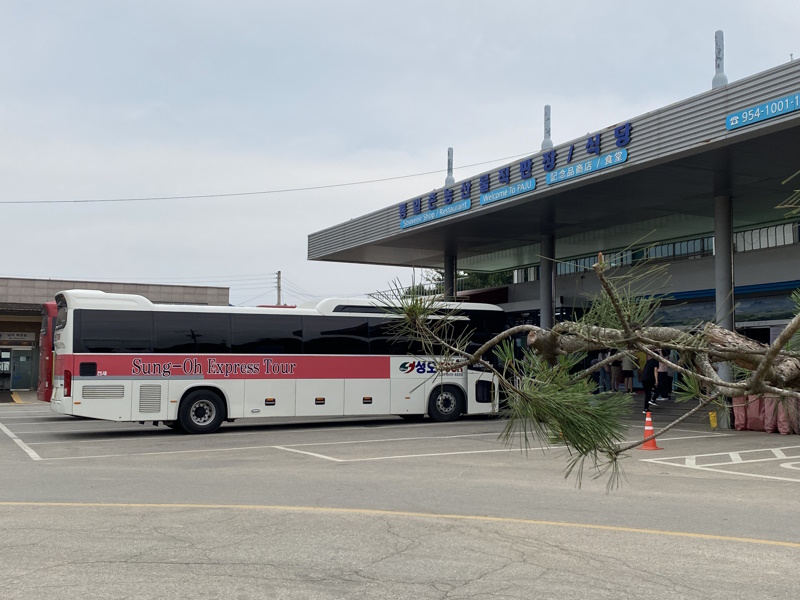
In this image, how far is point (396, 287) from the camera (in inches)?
89.3

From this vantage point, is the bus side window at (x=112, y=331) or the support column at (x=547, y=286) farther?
the support column at (x=547, y=286)

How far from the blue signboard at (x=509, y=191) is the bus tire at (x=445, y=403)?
4898 millimetres

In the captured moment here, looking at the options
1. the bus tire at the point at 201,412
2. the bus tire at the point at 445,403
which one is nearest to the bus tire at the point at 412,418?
the bus tire at the point at 445,403

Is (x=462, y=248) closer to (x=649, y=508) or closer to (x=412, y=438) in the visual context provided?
(x=412, y=438)

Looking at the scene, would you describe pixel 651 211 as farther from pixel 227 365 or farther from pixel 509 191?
pixel 227 365

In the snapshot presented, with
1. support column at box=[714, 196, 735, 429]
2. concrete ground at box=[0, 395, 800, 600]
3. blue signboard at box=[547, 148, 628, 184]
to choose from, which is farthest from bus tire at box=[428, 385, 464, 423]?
support column at box=[714, 196, 735, 429]

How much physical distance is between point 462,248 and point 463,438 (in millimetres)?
12617

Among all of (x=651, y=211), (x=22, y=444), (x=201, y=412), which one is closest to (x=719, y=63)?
(x=651, y=211)

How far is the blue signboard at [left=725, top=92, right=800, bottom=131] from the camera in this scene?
13.3m

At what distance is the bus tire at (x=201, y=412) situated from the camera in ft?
59.2

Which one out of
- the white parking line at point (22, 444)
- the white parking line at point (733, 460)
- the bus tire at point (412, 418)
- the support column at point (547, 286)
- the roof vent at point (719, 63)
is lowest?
the white parking line at point (733, 460)

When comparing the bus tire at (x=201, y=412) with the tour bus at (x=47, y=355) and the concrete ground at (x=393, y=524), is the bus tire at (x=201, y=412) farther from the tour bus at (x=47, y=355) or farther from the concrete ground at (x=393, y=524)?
the tour bus at (x=47, y=355)

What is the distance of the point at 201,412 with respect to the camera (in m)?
18.3

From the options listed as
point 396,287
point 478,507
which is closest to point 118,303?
point 478,507
